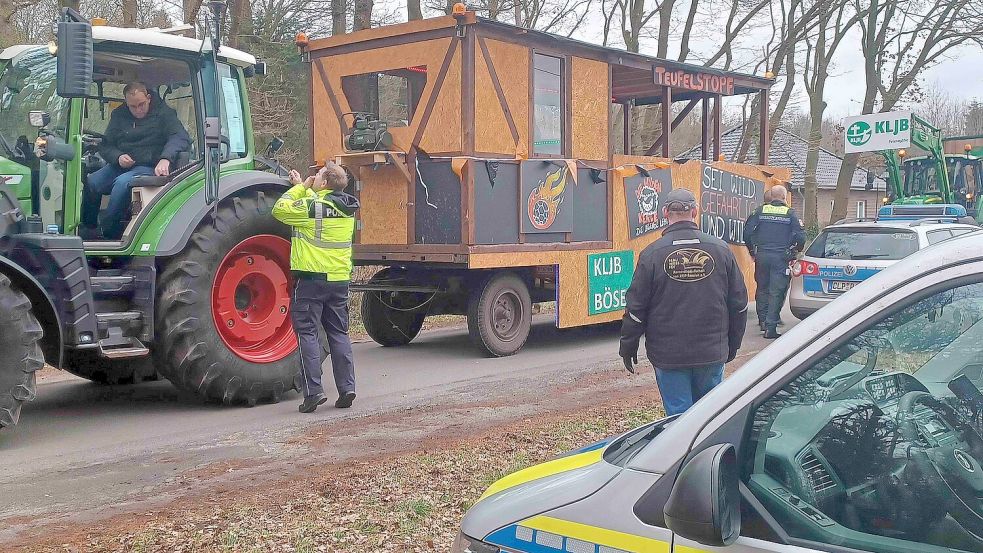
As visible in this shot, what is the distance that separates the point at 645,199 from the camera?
39.7 feet

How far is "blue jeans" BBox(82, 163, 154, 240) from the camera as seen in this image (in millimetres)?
7195

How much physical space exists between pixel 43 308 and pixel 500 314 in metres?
5.40

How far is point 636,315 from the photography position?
5281 mm

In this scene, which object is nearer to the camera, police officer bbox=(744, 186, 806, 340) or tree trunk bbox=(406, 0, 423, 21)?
police officer bbox=(744, 186, 806, 340)

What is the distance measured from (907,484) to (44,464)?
5323 mm

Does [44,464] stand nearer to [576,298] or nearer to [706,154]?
[576,298]

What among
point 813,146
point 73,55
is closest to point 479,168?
point 73,55

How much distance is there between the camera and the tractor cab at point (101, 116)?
6.79m

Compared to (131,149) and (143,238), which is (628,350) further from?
(131,149)

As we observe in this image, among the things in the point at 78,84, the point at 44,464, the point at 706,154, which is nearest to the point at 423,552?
the point at 44,464

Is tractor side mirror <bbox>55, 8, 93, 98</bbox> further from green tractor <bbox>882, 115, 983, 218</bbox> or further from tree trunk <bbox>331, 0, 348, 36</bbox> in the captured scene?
green tractor <bbox>882, 115, 983, 218</bbox>

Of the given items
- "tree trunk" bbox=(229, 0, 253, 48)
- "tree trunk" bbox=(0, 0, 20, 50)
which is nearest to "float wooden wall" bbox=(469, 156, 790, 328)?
"tree trunk" bbox=(229, 0, 253, 48)

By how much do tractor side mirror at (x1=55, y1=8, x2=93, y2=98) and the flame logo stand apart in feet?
A: 17.9

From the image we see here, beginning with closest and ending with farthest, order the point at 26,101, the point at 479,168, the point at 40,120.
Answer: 1. the point at 40,120
2. the point at 26,101
3. the point at 479,168
